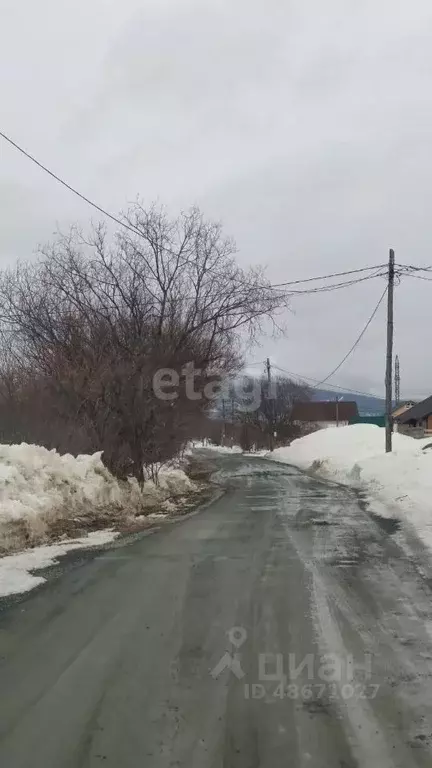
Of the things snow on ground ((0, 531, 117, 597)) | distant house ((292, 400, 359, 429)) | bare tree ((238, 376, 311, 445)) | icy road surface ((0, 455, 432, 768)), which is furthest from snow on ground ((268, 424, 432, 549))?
distant house ((292, 400, 359, 429))

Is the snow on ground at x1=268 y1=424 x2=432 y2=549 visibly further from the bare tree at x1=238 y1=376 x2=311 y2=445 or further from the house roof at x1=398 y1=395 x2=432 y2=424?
the bare tree at x1=238 y1=376 x2=311 y2=445

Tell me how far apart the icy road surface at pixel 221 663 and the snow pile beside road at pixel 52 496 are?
5.79ft

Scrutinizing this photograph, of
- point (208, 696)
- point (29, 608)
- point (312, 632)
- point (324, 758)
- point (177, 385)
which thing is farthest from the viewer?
point (177, 385)

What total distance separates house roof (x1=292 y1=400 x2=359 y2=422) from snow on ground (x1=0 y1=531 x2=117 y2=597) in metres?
74.8

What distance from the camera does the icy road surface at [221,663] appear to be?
3697 millimetres

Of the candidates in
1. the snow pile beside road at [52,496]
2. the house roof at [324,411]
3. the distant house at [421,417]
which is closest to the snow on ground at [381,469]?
the snow pile beside road at [52,496]

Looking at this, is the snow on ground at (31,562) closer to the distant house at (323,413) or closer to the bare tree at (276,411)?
the bare tree at (276,411)

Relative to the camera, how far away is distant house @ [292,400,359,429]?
285 feet

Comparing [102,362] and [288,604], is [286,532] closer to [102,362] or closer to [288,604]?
[288,604]

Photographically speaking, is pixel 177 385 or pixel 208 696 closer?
pixel 208 696

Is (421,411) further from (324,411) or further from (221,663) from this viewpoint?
(221,663)

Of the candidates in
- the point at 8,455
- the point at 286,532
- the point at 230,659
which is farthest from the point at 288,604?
the point at 8,455

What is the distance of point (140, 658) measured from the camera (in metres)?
5.07

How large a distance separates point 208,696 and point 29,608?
2.71 meters
